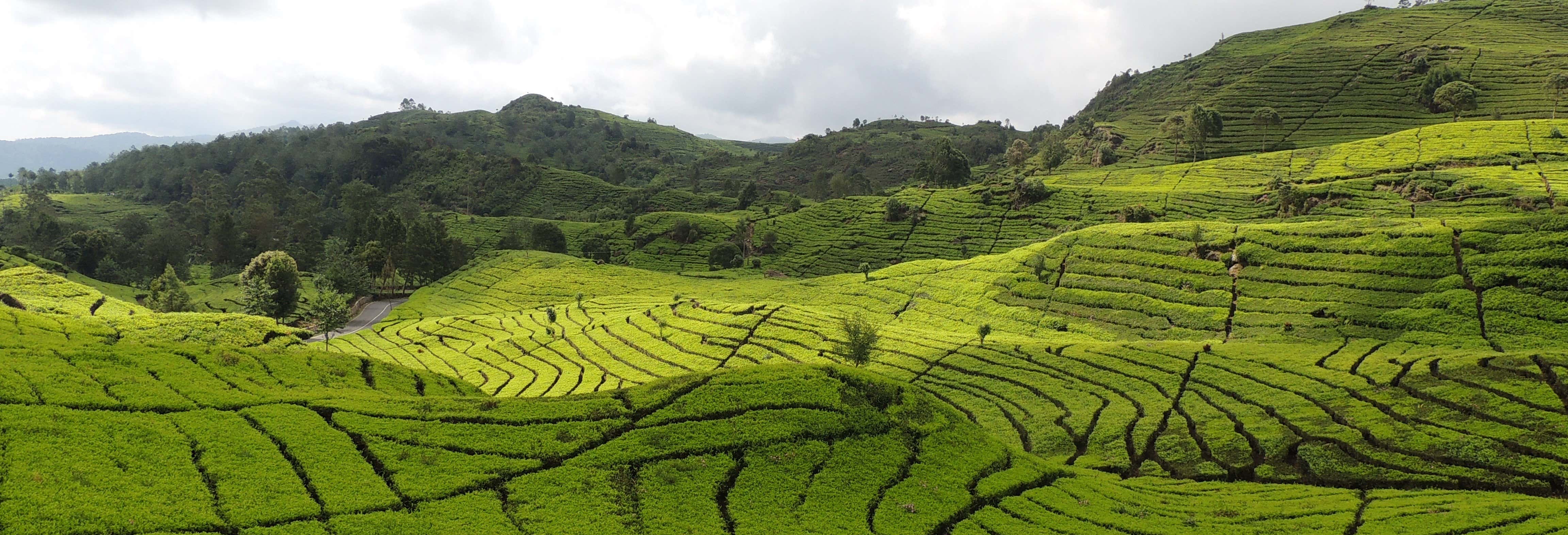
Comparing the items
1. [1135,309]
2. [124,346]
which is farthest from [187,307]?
[1135,309]

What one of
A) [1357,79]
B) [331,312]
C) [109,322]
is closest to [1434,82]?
[1357,79]

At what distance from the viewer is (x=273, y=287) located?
2822 inches

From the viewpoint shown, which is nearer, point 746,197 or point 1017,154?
point 1017,154

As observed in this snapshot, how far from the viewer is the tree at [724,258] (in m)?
114

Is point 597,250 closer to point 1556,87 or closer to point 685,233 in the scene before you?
point 685,233

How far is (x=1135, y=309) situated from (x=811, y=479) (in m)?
44.0

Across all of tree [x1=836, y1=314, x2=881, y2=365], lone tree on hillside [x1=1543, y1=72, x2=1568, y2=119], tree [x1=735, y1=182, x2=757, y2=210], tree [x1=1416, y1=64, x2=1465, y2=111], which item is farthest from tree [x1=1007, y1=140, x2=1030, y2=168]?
tree [x1=836, y1=314, x2=881, y2=365]

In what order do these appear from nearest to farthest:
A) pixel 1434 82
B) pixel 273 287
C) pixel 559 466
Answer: pixel 559 466, pixel 273 287, pixel 1434 82

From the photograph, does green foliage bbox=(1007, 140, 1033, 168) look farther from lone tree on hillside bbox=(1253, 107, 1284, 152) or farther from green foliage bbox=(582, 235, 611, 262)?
green foliage bbox=(582, 235, 611, 262)

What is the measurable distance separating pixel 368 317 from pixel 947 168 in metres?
96.4

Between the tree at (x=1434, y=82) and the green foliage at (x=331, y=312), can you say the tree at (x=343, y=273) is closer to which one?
Answer: the green foliage at (x=331, y=312)

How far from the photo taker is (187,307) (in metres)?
70.7

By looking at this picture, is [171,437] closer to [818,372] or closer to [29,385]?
[29,385]

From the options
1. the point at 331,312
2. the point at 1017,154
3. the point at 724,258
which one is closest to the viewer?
the point at 331,312
